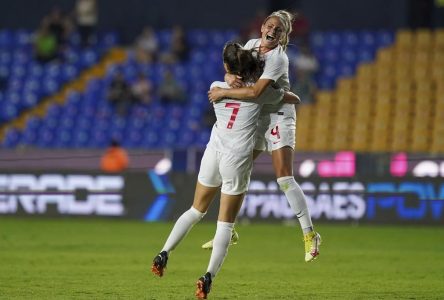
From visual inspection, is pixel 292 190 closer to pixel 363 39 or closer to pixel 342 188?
pixel 342 188

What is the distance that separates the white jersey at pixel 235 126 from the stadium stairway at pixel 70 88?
58.2 ft

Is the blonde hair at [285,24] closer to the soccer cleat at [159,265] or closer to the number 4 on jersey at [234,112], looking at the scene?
Result: the number 4 on jersey at [234,112]

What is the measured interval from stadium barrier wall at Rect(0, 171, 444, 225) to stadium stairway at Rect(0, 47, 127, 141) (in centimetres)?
681

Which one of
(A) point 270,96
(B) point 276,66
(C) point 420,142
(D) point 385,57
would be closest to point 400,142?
(C) point 420,142

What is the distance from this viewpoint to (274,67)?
28.1 feet

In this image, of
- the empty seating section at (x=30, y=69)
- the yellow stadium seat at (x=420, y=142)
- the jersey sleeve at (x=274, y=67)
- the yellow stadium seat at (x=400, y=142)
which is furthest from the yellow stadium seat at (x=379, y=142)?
the jersey sleeve at (x=274, y=67)

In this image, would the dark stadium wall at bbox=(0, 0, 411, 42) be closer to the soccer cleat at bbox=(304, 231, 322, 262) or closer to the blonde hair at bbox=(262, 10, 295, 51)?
the blonde hair at bbox=(262, 10, 295, 51)

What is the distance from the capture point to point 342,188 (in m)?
18.1

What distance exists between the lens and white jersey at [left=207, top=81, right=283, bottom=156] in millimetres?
8398

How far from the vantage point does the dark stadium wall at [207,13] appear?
26423mm

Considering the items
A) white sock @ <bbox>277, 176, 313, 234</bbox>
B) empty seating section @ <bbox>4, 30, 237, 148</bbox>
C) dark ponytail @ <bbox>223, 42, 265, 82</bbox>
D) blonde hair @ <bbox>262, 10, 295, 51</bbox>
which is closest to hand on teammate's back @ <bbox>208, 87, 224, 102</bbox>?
dark ponytail @ <bbox>223, 42, 265, 82</bbox>

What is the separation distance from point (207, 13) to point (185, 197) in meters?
10.5

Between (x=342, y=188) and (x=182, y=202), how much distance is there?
2.87 m

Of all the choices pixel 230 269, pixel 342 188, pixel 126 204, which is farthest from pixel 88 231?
pixel 230 269
